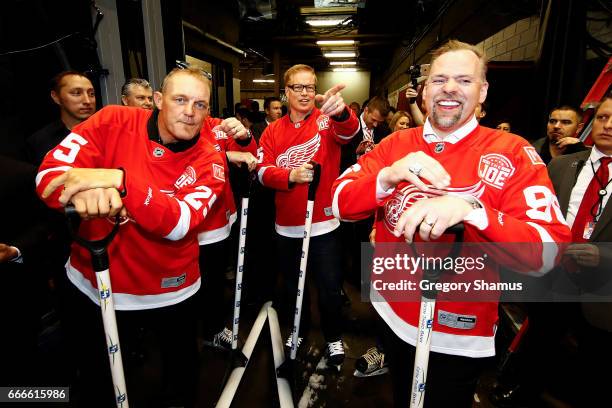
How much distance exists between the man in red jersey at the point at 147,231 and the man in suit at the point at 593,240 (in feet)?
7.24

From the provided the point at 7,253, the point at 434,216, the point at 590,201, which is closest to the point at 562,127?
the point at 590,201

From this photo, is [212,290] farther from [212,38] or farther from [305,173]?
[212,38]

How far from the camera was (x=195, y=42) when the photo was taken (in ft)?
25.3

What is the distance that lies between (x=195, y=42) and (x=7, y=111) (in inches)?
231

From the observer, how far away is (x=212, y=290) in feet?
9.81

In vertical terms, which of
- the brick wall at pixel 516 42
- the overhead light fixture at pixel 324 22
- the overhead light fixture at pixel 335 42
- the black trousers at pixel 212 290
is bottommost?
the black trousers at pixel 212 290

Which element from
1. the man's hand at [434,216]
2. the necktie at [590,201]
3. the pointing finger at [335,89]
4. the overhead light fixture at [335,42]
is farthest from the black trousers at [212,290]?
the overhead light fixture at [335,42]

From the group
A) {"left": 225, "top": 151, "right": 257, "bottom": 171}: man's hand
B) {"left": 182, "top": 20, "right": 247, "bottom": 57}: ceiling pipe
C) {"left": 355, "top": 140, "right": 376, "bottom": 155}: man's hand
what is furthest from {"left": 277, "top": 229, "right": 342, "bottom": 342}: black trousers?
{"left": 182, "top": 20, "right": 247, "bottom": 57}: ceiling pipe

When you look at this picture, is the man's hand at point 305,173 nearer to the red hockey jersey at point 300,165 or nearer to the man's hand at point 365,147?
the red hockey jersey at point 300,165

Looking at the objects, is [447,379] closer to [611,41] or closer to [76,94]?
[76,94]

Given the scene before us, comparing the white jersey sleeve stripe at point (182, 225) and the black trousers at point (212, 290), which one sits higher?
the white jersey sleeve stripe at point (182, 225)

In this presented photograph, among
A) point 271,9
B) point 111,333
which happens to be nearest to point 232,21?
point 271,9

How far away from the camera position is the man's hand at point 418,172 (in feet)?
3.13

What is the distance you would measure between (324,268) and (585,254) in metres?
1.63
